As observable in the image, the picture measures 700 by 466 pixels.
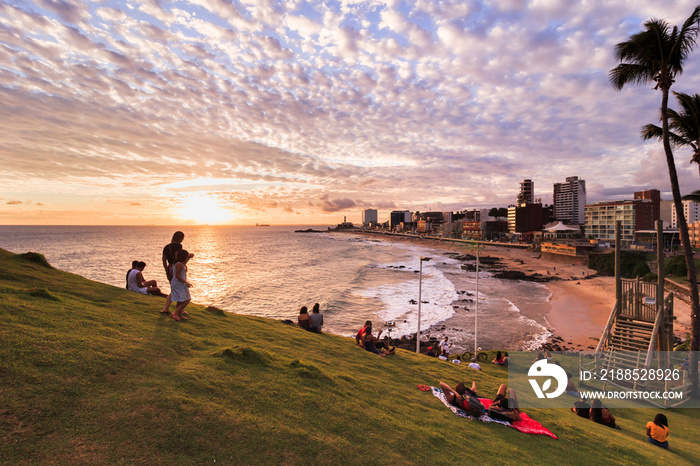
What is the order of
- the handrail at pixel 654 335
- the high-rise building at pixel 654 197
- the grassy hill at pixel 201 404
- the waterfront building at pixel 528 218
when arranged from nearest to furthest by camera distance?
the grassy hill at pixel 201 404
the handrail at pixel 654 335
the high-rise building at pixel 654 197
the waterfront building at pixel 528 218

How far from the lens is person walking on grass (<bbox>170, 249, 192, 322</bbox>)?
826 cm

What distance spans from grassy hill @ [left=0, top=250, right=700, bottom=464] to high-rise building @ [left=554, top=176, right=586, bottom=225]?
188 m

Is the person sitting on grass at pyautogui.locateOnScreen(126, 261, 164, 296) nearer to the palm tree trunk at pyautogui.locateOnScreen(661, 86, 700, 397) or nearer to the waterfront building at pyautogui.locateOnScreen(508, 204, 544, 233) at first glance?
the palm tree trunk at pyautogui.locateOnScreen(661, 86, 700, 397)

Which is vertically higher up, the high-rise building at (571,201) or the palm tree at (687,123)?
the high-rise building at (571,201)

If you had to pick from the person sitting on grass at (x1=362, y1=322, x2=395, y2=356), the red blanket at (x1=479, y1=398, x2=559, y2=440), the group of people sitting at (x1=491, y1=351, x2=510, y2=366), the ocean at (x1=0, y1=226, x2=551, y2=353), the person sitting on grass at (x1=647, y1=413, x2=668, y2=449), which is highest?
the person sitting on grass at (x1=362, y1=322, x2=395, y2=356)

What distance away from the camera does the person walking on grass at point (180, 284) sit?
8258 mm

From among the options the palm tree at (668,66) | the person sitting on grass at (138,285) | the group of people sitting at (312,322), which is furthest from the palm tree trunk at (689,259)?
the person sitting on grass at (138,285)

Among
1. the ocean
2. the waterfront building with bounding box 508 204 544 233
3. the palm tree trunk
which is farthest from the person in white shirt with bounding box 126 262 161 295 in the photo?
the waterfront building with bounding box 508 204 544 233

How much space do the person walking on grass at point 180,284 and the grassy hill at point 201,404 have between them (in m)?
0.51

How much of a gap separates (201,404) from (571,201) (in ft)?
670

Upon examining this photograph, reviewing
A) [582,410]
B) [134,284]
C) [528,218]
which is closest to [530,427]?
[582,410]

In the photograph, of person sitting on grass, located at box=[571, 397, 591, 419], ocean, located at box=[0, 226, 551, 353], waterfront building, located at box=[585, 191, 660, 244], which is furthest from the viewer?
waterfront building, located at box=[585, 191, 660, 244]

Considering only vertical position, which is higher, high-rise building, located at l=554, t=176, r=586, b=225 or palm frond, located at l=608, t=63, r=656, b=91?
high-rise building, located at l=554, t=176, r=586, b=225

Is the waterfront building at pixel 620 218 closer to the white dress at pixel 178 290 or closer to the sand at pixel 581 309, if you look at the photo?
the sand at pixel 581 309
